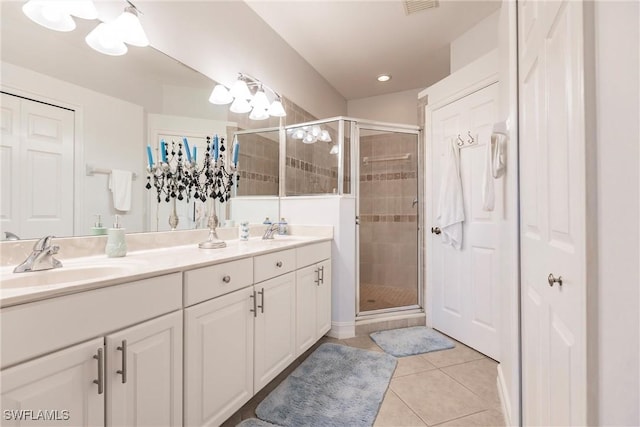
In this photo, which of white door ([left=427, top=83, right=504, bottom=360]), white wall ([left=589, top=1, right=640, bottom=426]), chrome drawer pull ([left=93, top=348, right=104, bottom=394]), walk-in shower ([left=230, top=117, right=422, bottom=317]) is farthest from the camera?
walk-in shower ([left=230, top=117, right=422, bottom=317])

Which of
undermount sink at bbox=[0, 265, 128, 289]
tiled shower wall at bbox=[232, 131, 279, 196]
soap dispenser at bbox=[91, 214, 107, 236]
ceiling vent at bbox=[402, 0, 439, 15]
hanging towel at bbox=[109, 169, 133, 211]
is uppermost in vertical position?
ceiling vent at bbox=[402, 0, 439, 15]

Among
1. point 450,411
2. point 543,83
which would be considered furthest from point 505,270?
point 543,83

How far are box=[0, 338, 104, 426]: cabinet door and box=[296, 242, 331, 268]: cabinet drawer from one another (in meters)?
1.27

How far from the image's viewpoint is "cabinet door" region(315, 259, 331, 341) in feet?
7.46

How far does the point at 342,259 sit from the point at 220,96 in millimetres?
1590

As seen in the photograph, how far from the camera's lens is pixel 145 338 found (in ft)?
3.34

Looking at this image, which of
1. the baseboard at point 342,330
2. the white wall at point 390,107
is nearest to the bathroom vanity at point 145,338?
the baseboard at point 342,330

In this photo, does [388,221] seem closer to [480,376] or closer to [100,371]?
[480,376]

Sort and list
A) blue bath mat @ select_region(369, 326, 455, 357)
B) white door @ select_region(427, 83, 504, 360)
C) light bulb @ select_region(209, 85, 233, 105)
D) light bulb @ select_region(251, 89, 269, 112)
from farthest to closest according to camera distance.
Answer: light bulb @ select_region(251, 89, 269, 112) → blue bath mat @ select_region(369, 326, 455, 357) → white door @ select_region(427, 83, 504, 360) → light bulb @ select_region(209, 85, 233, 105)

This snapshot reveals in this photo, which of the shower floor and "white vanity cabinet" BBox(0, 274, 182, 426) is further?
the shower floor

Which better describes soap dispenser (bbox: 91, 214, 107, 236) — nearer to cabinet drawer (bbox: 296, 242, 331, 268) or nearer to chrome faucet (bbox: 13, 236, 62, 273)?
chrome faucet (bbox: 13, 236, 62, 273)

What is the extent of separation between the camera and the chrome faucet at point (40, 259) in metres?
1.06

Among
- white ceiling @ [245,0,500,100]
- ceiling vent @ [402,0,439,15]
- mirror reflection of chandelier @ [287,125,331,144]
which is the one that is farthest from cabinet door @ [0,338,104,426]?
ceiling vent @ [402,0,439,15]

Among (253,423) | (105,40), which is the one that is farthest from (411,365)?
(105,40)
